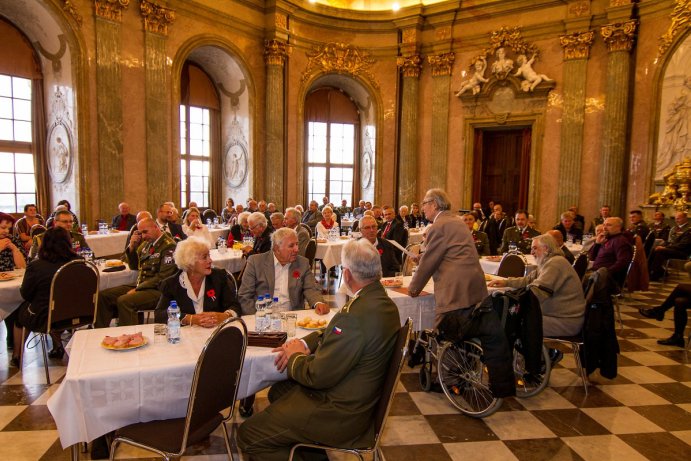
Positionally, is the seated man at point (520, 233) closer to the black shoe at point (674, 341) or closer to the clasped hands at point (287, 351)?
the black shoe at point (674, 341)

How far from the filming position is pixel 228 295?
11.7ft

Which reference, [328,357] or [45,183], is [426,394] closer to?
[328,357]

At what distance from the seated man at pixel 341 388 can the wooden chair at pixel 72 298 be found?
2555 millimetres

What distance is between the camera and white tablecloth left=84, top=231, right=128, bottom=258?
766cm

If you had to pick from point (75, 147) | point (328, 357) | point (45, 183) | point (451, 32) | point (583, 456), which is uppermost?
point (451, 32)

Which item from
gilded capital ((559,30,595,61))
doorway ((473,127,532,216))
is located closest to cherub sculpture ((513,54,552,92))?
gilded capital ((559,30,595,61))

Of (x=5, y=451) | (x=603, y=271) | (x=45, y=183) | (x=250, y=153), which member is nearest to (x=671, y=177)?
(x=603, y=271)

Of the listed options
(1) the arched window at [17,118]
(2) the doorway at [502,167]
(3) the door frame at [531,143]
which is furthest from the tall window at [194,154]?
(2) the doorway at [502,167]

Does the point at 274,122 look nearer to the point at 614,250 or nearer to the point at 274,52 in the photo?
the point at 274,52

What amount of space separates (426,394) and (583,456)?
129 cm

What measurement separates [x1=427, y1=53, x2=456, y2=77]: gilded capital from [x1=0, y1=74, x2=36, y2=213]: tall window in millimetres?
10073

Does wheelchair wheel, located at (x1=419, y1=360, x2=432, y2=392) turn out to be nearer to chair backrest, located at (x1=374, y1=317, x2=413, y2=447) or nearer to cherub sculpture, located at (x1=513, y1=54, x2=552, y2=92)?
chair backrest, located at (x1=374, y1=317, x2=413, y2=447)

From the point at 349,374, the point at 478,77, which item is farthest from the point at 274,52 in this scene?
the point at 349,374

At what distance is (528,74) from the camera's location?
12.4m
